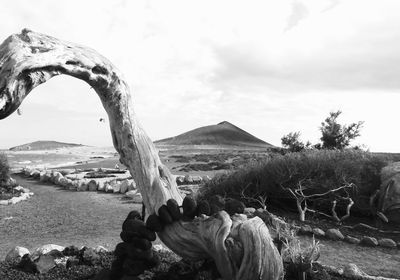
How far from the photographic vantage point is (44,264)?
5066mm

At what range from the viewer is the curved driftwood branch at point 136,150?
125 inches

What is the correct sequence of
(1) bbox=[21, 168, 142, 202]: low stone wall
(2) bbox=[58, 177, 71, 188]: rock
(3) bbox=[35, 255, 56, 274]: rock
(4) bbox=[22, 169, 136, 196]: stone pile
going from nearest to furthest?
1. (3) bbox=[35, 255, 56, 274]: rock
2. (1) bbox=[21, 168, 142, 202]: low stone wall
3. (4) bbox=[22, 169, 136, 196]: stone pile
4. (2) bbox=[58, 177, 71, 188]: rock

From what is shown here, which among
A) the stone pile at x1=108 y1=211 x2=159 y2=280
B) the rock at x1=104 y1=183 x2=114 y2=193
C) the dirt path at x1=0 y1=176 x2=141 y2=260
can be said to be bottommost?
the dirt path at x1=0 y1=176 x2=141 y2=260

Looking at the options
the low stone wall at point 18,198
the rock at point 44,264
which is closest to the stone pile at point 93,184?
the low stone wall at point 18,198

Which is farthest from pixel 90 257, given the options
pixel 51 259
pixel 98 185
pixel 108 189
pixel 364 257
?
pixel 98 185

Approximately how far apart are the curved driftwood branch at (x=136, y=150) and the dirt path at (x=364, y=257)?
344cm

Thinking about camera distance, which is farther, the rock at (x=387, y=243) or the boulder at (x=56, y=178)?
the boulder at (x=56, y=178)

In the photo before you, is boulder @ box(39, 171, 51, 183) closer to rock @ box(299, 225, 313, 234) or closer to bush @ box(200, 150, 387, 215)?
bush @ box(200, 150, 387, 215)

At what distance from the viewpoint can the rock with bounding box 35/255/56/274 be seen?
4965 mm

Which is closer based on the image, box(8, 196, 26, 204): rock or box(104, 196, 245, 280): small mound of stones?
box(104, 196, 245, 280): small mound of stones

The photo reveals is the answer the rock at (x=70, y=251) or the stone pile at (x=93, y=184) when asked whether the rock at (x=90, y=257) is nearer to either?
the rock at (x=70, y=251)

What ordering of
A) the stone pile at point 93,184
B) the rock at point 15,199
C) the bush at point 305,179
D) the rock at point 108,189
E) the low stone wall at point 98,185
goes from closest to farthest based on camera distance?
the bush at point 305,179 → the rock at point 15,199 → the low stone wall at point 98,185 → the stone pile at point 93,184 → the rock at point 108,189

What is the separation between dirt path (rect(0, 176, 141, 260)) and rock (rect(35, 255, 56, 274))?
209cm

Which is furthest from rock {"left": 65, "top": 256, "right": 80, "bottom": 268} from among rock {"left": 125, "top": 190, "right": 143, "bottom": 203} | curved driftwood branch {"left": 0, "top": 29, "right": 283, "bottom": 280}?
rock {"left": 125, "top": 190, "right": 143, "bottom": 203}
